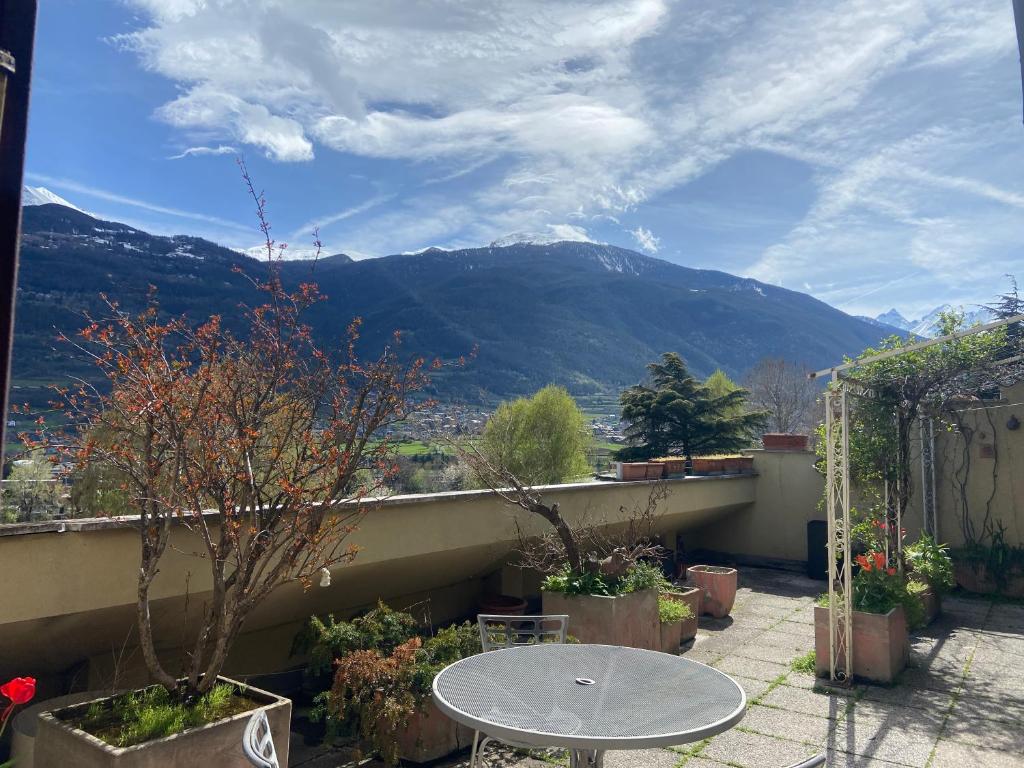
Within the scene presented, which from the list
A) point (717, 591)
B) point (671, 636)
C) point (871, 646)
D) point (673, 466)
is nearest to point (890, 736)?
point (871, 646)

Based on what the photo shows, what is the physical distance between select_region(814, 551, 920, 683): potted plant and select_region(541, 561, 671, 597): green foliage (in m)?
1.64

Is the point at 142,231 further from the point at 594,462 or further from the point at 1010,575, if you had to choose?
the point at 1010,575

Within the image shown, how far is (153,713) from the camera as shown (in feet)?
10.6

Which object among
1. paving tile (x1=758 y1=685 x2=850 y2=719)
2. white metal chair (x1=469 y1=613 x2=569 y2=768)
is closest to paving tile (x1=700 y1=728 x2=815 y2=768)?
paving tile (x1=758 y1=685 x2=850 y2=719)

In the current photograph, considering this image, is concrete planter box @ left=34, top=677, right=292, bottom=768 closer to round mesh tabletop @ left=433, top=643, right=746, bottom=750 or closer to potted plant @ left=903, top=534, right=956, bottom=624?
round mesh tabletop @ left=433, top=643, right=746, bottom=750

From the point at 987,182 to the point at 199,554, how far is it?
11.6 m

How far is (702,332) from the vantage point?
6422 inches

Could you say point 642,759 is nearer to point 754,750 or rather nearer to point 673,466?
point 754,750

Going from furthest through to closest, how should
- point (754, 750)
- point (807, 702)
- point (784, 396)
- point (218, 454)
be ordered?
1. point (784, 396)
2. point (807, 702)
3. point (754, 750)
4. point (218, 454)

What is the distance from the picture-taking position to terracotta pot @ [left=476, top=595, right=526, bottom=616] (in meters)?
6.93

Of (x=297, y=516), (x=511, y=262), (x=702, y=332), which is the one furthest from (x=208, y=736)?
(x=511, y=262)

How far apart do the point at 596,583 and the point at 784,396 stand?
1866 inches

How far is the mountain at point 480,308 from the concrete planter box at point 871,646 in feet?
17.1

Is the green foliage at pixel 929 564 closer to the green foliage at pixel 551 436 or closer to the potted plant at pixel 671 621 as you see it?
the potted plant at pixel 671 621
